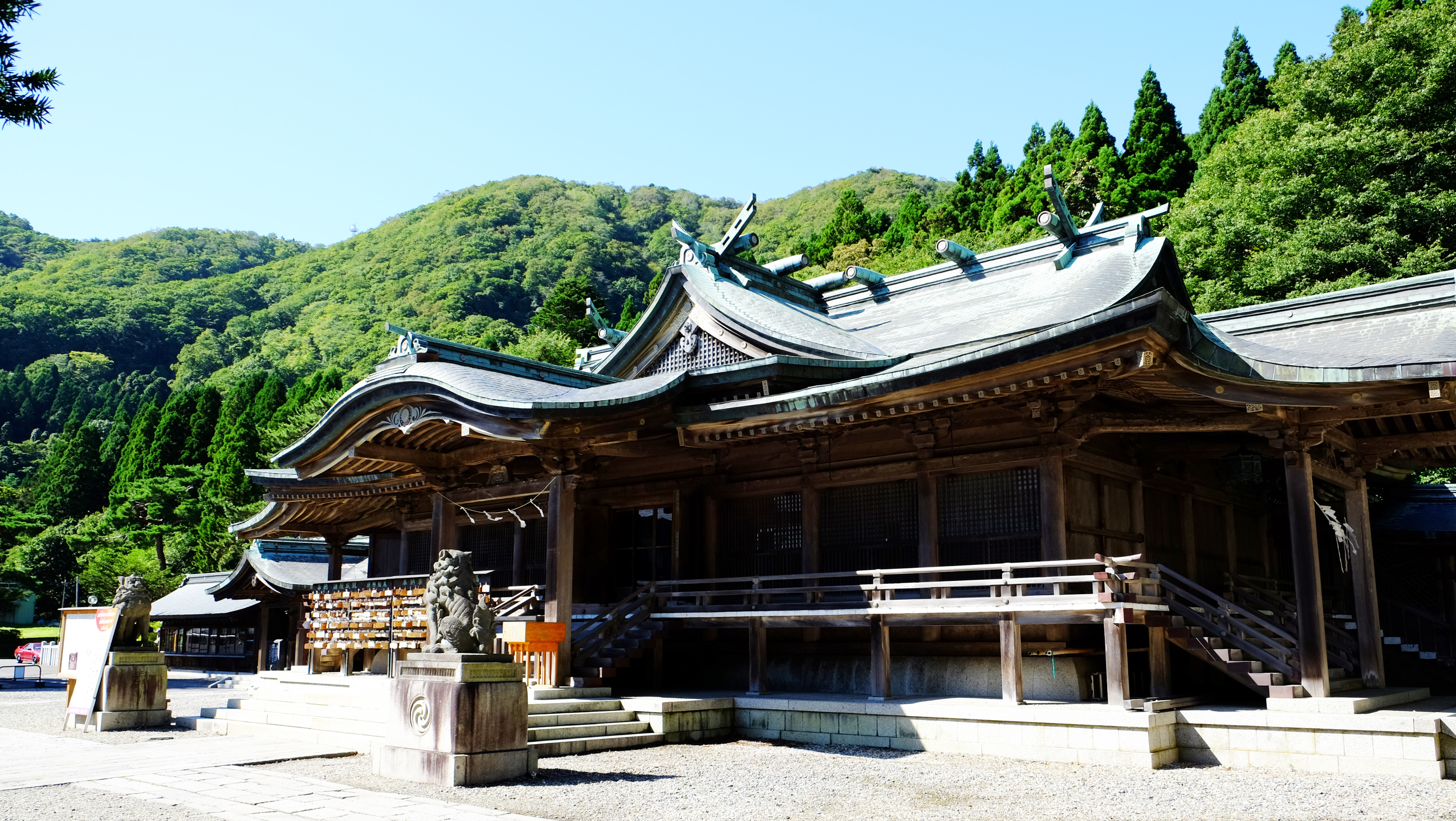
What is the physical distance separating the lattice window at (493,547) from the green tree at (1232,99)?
36.8 meters

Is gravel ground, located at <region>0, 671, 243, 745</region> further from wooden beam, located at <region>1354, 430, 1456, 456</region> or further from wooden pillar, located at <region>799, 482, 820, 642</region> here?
wooden beam, located at <region>1354, 430, 1456, 456</region>

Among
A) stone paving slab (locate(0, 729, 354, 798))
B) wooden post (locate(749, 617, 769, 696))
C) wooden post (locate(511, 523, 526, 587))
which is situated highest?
wooden post (locate(511, 523, 526, 587))

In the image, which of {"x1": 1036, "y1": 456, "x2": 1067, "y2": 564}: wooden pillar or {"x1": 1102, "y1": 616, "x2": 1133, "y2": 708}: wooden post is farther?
{"x1": 1036, "y1": 456, "x2": 1067, "y2": 564}: wooden pillar

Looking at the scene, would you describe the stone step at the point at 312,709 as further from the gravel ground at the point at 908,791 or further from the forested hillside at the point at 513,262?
the forested hillside at the point at 513,262

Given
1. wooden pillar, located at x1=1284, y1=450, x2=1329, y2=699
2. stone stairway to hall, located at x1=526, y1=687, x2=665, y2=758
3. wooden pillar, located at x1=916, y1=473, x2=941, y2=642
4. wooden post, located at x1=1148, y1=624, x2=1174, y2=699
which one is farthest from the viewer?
wooden pillar, located at x1=916, y1=473, x2=941, y2=642

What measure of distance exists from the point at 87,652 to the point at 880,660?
37.7 ft

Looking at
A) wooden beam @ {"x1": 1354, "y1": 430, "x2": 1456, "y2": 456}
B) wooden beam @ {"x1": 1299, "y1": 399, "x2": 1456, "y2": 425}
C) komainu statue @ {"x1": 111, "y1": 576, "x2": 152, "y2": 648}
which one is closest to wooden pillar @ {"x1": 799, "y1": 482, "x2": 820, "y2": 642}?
wooden beam @ {"x1": 1299, "y1": 399, "x2": 1456, "y2": 425}

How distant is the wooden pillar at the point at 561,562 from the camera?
13281mm

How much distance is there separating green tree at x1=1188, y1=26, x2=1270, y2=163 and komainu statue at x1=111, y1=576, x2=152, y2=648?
42204 mm

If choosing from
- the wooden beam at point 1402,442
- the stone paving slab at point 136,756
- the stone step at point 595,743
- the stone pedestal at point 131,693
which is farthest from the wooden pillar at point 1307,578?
the stone pedestal at point 131,693

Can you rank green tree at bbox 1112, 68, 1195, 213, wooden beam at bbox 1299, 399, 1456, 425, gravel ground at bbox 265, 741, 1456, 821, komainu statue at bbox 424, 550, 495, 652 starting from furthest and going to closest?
green tree at bbox 1112, 68, 1195, 213, wooden beam at bbox 1299, 399, 1456, 425, komainu statue at bbox 424, 550, 495, 652, gravel ground at bbox 265, 741, 1456, 821

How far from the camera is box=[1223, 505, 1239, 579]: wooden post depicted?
1612 cm

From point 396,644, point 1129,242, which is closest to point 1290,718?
point 1129,242

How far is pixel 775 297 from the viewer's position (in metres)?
19.1
